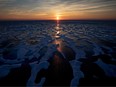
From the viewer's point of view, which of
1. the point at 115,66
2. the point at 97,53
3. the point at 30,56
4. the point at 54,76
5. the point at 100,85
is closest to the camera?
the point at 100,85

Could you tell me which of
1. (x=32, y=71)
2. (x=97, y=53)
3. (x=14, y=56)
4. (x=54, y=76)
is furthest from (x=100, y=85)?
(x=14, y=56)

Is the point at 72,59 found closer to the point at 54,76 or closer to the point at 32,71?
the point at 54,76

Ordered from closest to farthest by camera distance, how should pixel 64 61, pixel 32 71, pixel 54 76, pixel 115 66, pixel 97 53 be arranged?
pixel 54 76
pixel 32 71
pixel 115 66
pixel 64 61
pixel 97 53

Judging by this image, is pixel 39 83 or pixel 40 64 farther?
pixel 40 64

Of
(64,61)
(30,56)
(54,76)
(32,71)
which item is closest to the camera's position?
(54,76)

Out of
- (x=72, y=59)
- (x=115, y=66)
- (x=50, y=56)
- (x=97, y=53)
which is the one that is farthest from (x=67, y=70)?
(x=97, y=53)

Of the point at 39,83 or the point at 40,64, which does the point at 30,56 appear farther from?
the point at 39,83

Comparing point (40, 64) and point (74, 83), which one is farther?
point (40, 64)

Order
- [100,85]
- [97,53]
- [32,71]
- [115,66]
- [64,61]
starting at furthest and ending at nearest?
[97,53] < [64,61] < [115,66] < [32,71] < [100,85]
